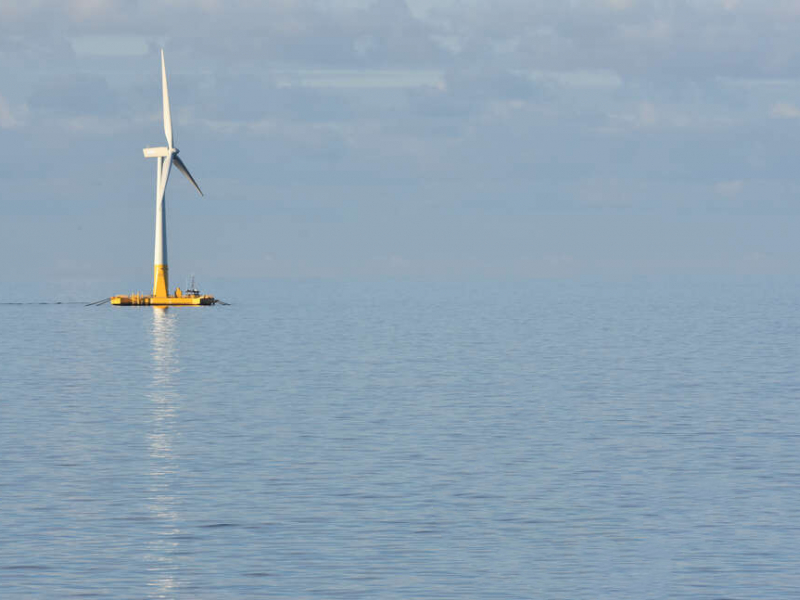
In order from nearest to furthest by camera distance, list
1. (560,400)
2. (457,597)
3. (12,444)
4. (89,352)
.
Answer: (457,597)
(12,444)
(560,400)
(89,352)

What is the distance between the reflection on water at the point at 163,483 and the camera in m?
35.2

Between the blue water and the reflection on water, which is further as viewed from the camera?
the reflection on water

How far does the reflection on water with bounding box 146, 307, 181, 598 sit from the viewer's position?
116ft

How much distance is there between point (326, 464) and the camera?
53344 mm

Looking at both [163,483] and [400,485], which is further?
[163,483]

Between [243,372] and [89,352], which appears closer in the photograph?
[243,372]

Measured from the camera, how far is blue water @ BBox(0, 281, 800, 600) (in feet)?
113

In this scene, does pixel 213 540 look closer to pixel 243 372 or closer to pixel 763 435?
pixel 763 435

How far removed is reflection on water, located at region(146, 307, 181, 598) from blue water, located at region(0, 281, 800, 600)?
0.14 meters

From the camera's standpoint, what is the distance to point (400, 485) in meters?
48.0

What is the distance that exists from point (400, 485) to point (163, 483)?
341 inches

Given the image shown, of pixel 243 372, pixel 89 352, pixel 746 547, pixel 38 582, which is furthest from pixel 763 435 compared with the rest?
pixel 89 352

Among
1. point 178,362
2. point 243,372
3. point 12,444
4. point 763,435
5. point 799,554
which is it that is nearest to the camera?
point 799,554

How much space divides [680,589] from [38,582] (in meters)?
15.8
